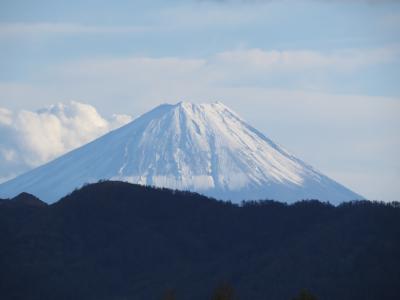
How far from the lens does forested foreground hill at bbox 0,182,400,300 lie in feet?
355

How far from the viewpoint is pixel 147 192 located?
13662 centimetres

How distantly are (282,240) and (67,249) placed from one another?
802 inches

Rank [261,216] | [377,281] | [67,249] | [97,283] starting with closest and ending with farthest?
[377,281]
[97,283]
[67,249]
[261,216]

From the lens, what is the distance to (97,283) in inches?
4515

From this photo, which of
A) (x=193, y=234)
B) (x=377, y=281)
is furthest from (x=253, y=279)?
(x=193, y=234)

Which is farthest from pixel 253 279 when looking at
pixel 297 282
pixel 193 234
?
pixel 193 234

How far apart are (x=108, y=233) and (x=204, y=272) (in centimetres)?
1516

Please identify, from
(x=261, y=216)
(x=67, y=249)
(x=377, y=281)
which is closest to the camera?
(x=377, y=281)

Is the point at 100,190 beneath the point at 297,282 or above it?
above

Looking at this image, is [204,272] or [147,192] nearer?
[204,272]

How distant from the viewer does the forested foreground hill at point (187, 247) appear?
355 ft

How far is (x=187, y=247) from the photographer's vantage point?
126m

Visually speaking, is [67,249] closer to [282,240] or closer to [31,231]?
[31,231]

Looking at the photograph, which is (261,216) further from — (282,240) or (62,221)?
(62,221)
